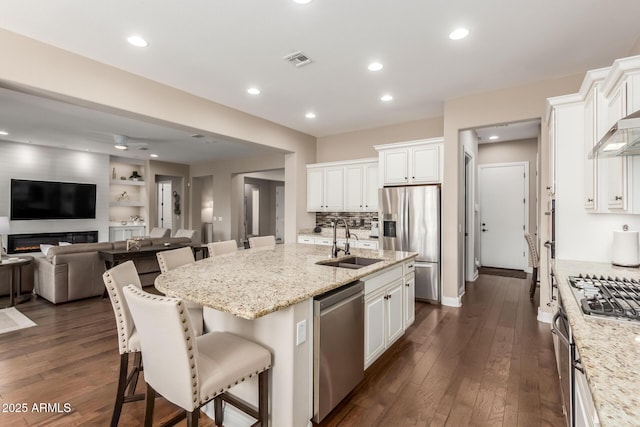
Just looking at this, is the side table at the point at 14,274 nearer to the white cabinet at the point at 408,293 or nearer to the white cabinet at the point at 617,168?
the white cabinet at the point at 408,293

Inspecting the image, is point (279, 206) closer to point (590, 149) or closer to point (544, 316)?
point (544, 316)

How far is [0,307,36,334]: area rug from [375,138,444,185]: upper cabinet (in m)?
5.10

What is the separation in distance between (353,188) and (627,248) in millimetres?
3945

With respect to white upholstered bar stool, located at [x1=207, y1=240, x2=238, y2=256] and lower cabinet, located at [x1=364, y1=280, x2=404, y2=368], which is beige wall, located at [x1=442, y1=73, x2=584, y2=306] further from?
white upholstered bar stool, located at [x1=207, y1=240, x2=238, y2=256]

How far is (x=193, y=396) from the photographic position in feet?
4.38

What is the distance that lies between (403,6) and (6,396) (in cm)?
417

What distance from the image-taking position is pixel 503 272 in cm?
652

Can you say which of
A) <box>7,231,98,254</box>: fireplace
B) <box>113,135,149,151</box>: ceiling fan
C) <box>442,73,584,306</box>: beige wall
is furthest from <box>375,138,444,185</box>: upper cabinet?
<box>7,231,98,254</box>: fireplace

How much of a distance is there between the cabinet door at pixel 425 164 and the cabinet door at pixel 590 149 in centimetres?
205

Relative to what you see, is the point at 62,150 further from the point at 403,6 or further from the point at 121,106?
the point at 403,6

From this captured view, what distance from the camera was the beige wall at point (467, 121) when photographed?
3.74 metres

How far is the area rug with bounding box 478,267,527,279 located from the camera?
623cm

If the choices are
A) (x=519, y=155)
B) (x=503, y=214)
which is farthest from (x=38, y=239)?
(x=519, y=155)

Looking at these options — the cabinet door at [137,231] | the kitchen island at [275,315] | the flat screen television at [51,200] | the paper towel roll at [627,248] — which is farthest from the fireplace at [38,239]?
the paper towel roll at [627,248]
